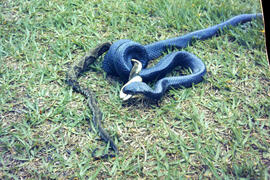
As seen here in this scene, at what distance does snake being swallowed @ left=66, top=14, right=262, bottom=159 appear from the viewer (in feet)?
8.06

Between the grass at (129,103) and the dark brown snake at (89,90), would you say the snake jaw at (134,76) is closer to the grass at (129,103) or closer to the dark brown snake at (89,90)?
the grass at (129,103)

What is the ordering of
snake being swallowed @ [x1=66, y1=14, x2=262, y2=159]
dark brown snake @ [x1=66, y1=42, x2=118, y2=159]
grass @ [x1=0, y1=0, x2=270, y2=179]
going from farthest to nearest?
snake being swallowed @ [x1=66, y1=14, x2=262, y2=159]
dark brown snake @ [x1=66, y1=42, x2=118, y2=159]
grass @ [x1=0, y1=0, x2=270, y2=179]

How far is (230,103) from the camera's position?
251 cm

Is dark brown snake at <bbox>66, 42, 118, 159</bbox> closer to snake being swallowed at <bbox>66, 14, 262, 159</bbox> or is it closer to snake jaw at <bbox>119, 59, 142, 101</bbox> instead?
snake being swallowed at <bbox>66, 14, 262, 159</bbox>

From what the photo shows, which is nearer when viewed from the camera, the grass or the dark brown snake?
the grass

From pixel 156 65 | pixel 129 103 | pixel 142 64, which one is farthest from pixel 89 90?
pixel 156 65

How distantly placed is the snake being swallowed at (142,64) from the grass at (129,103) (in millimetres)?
86

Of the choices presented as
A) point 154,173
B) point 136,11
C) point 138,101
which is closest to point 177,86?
point 138,101

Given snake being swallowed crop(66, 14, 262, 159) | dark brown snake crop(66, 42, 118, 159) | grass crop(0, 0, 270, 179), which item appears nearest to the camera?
grass crop(0, 0, 270, 179)

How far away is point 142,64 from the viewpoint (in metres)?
2.81

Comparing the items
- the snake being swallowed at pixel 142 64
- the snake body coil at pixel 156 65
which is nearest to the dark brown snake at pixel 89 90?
the snake being swallowed at pixel 142 64

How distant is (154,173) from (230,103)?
1.03 metres

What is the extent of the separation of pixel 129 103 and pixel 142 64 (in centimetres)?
50

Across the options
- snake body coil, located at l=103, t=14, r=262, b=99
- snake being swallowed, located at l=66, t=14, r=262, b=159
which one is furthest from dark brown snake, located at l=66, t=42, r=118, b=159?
snake body coil, located at l=103, t=14, r=262, b=99
